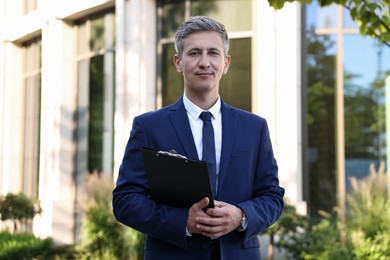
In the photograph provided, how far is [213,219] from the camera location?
261 centimetres

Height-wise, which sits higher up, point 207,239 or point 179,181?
point 179,181

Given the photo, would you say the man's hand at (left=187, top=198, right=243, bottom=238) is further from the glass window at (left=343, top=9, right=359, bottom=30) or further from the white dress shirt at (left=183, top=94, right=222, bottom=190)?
the glass window at (left=343, top=9, right=359, bottom=30)

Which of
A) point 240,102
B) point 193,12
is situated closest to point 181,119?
point 240,102

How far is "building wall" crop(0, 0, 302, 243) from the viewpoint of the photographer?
11547mm

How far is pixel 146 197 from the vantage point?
2805 millimetres

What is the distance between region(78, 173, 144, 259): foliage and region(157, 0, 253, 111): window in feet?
7.00

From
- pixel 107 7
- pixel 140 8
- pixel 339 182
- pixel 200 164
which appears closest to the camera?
pixel 200 164

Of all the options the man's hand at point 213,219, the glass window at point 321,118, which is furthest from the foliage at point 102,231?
the man's hand at point 213,219

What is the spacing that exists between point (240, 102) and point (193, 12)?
6.38 ft

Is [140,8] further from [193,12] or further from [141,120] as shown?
[141,120]

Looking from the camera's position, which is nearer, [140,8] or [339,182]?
[339,182]

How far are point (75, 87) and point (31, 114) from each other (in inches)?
131

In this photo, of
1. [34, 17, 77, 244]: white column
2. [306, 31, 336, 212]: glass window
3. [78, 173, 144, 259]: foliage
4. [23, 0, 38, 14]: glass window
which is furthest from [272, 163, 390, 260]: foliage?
[23, 0, 38, 14]: glass window

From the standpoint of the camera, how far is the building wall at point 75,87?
1155 cm
